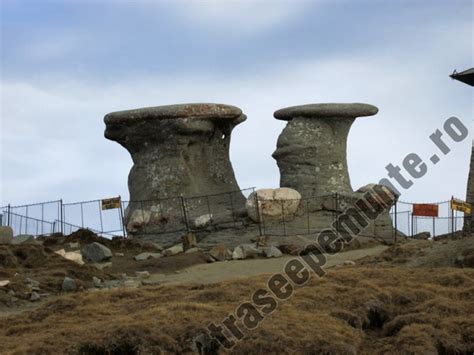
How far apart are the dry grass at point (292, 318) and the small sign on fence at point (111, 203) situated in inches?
485

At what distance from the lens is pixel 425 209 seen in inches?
1008

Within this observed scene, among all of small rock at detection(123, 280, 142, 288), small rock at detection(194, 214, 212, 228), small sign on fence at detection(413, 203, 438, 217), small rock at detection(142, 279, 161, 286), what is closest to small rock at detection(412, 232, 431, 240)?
small sign on fence at detection(413, 203, 438, 217)

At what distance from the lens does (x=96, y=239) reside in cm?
2659

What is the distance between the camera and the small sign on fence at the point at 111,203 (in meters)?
29.4

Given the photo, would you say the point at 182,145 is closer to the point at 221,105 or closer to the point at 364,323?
the point at 221,105

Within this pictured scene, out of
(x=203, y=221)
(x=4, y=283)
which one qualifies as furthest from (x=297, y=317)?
(x=203, y=221)

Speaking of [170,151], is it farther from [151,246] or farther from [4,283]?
[4,283]

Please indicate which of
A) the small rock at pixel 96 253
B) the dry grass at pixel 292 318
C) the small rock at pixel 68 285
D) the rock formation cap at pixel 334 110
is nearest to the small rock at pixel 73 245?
the small rock at pixel 96 253

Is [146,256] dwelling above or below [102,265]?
above

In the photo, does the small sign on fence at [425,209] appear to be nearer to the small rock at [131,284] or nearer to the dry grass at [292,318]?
the dry grass at [292,318]

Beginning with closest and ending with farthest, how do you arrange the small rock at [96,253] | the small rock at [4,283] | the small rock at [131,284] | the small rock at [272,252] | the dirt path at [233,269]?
the small rock at [4,283] → the small rock at [131,284] → the dirt path at [233,269] → the small rock at [272,252] → the small rock at [96,253]

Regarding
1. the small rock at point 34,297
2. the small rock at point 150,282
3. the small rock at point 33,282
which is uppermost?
the small rock at point 33,282

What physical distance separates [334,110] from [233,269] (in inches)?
321

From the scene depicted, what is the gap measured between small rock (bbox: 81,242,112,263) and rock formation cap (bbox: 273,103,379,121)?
755 cm
